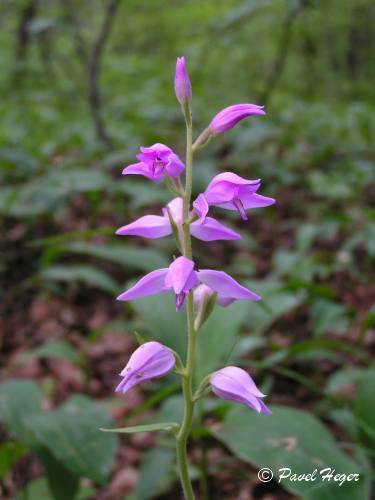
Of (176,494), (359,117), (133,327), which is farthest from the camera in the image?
(359,117)

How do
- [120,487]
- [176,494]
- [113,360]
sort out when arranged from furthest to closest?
1. [113,360]
2. [120,487]
3. [176,494]

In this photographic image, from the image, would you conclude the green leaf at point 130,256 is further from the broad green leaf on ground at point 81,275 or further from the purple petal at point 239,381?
the purple petal at point 239,381


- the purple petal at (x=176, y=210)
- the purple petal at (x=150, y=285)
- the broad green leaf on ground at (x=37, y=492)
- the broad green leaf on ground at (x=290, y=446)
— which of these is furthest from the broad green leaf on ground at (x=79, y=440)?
the purple petal at (x=176, y=210)

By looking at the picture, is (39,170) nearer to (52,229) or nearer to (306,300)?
(52,229)

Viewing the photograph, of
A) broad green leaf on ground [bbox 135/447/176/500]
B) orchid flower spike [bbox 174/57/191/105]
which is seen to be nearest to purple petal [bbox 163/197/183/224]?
orchid flower spike [bbox 174/57/191/105]

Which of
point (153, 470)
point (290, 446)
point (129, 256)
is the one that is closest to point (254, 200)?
point (290, 446)

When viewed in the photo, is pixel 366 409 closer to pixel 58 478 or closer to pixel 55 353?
pixel 58 478

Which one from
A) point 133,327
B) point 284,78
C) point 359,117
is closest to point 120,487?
point 133,327
